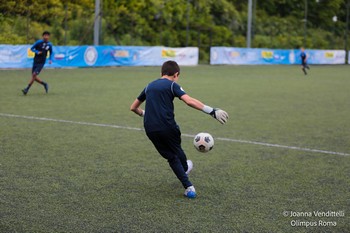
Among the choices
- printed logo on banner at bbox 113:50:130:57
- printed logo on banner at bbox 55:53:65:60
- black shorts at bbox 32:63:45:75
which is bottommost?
printed logo on banner at bbox 113:50:130:57

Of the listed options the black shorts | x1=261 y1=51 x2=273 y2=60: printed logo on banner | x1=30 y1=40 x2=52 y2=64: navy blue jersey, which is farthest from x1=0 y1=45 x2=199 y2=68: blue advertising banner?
the black shorts

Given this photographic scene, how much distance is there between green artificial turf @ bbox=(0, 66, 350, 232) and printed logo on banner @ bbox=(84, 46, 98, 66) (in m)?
19.7

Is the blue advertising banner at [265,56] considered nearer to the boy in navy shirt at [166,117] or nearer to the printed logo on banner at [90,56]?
the printed logo on banner at [90,56]

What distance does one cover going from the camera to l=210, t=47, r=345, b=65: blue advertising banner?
154ft

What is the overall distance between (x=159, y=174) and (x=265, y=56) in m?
45.1

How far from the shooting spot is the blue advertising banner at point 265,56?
154 ft

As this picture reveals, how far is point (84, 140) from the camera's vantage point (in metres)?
10.3

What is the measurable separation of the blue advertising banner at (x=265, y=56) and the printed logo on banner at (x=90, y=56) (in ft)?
43.8

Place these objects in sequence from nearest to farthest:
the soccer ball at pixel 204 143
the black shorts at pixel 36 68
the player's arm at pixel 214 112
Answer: the player's arm at pixel 214 112 → the soccer ball at pixel 204 143 → the black shorts at pixel 36 68

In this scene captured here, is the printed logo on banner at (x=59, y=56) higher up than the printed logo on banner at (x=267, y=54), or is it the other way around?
the printed logo on banner at (x=59, y=56)

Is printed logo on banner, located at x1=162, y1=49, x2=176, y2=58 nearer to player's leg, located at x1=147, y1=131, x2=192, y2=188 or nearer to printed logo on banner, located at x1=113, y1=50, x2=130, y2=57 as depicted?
printed logo on banner, located at x1=113, y1=50, x2=130, y2=57

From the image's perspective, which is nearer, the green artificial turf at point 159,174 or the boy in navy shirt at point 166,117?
the green artificial turf at point 159,174

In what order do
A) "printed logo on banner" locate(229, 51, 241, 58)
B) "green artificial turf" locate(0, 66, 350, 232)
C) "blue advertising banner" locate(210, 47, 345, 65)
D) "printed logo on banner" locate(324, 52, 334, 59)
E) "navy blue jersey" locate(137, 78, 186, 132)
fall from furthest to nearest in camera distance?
"printed logo on banner" locate(324, 52, 334, 59)
"printed logo on banner" locate(229, 51, 241, 58)
"blue advertising banner" locate(210, 47, 345, 65)
"navy blue jersey" locate(137, 78, 186, 132)
"green artificial turf" locate(0, 66, 350, 232)

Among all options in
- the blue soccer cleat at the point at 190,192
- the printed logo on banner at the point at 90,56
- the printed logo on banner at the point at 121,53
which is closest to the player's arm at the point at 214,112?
the blue soccer cleat at the point at 190,192
